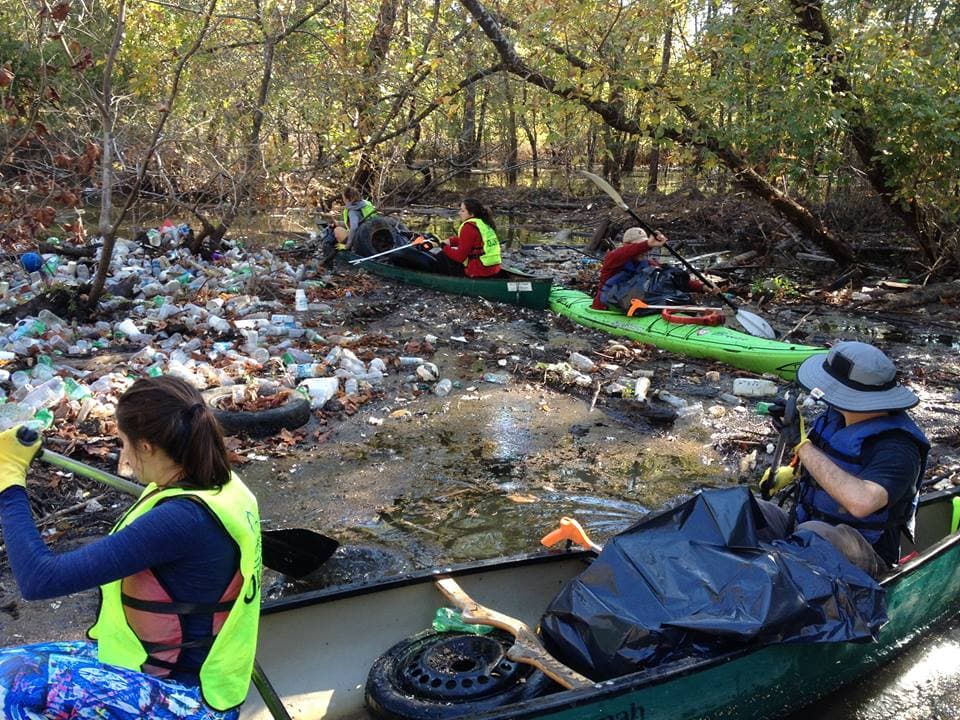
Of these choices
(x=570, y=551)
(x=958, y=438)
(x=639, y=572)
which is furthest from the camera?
(x=958, y=438)

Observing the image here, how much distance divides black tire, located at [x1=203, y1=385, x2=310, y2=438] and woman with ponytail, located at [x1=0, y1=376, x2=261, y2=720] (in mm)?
3927

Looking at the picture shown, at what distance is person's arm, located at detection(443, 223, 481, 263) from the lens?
10.8 m

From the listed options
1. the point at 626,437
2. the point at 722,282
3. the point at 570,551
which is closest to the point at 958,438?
the point at 626,437

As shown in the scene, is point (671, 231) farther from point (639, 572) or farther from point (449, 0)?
point (639, 572)

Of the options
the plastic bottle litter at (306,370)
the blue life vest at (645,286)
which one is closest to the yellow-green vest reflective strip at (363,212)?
the blue life vest at (645,286)

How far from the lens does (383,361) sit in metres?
7.96

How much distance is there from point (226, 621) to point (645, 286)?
7.55 m

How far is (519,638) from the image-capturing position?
3352 mm

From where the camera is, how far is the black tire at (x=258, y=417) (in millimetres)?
6312

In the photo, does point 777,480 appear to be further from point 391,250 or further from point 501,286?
point 391,250

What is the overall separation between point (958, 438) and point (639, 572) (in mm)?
4369

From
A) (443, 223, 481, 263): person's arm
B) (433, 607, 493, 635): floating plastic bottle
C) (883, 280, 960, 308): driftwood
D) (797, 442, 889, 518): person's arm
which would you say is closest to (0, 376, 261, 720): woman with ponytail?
(433, 607, 493, 635): floating plastic bottle

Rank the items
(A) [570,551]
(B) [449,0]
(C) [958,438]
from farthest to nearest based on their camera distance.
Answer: (B) [449,0] → (C) [958,438] → (A) [570,551]

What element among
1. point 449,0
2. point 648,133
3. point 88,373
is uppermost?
point 449,0
